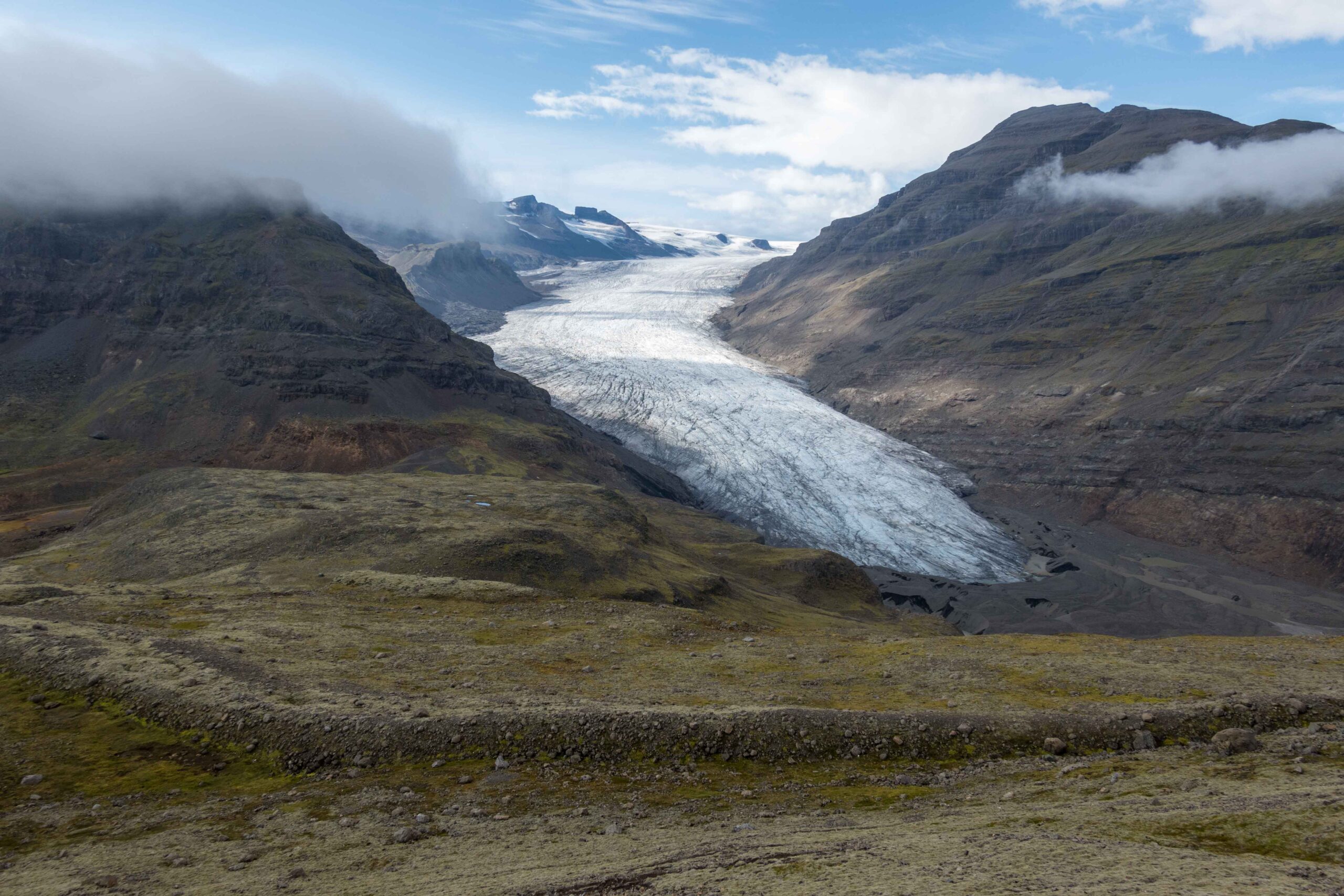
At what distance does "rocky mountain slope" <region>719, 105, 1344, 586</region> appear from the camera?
78312 mm

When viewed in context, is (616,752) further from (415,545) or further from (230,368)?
(230,368)

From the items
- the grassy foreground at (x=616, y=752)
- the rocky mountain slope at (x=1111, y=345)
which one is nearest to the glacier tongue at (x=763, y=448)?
the rocky mountain slope at (x=1111, y=345)

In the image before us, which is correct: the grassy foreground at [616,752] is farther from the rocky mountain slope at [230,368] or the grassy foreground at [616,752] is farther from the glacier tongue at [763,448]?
the glacier tongue at [763,448]

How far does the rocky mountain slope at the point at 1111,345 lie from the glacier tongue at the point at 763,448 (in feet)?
37.0

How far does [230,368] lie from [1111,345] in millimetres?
108228

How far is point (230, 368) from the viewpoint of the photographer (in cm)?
8438

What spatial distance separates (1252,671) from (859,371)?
107 metres

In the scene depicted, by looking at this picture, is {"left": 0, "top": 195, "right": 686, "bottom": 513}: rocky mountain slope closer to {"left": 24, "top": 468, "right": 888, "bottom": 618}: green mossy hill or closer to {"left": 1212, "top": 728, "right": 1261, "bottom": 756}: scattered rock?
{"left": 24, "top": 468, "right": 888, "bottom": 618}: green mossy hill

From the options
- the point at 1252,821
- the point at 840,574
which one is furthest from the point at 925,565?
the point at 1252,821

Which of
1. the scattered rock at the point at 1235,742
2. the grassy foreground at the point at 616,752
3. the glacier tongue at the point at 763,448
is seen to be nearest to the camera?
the grassy foreground at the point at 616,752

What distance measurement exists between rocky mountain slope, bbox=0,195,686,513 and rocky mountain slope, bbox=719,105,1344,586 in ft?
155

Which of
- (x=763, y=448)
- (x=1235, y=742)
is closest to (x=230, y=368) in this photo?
(x=763, y=448)

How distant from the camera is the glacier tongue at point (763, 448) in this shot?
8319 centimetres

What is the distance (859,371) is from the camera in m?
130
